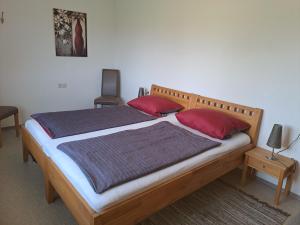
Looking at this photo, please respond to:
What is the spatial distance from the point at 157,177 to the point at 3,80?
311cm

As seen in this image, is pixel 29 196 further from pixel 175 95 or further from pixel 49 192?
pixel 175 95

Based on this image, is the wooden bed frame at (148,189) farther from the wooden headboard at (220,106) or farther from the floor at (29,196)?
the floor at (29,196)

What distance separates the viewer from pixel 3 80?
11.6 feet

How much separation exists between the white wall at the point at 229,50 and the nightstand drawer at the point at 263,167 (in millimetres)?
328

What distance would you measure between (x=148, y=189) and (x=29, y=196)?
1.32 meters

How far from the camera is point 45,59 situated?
152 inches

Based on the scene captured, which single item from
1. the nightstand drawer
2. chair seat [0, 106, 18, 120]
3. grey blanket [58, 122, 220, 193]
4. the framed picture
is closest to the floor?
the nightstand drawer

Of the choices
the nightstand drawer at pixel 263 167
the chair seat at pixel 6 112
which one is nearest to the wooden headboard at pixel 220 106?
the nightstand drawer at pixel 263 167

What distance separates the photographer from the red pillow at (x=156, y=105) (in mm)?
3139

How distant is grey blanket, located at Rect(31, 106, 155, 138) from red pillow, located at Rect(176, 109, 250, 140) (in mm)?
550

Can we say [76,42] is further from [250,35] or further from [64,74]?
[250,35]

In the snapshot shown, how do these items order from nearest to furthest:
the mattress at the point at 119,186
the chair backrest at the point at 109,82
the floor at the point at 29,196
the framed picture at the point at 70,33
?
the mattress at the point at 119,186, the floor at the point at 29,196, the framed picture at the point at 70,33, the chair backrest at the point at 109,82

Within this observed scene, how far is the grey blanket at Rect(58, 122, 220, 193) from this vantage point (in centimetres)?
160

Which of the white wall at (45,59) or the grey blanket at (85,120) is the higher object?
the white wall at (45,59)
